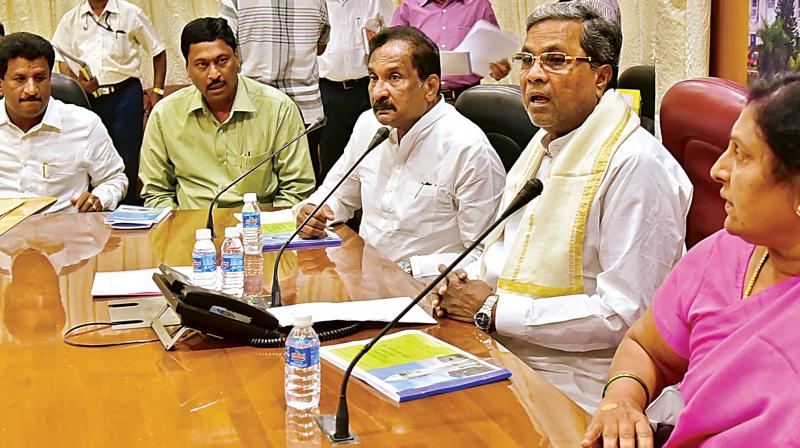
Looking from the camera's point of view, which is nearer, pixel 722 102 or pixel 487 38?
pixel 722 102

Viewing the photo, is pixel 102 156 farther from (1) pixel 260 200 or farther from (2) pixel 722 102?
(2) pixel 722 102

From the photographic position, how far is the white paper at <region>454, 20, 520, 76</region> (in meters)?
4.06

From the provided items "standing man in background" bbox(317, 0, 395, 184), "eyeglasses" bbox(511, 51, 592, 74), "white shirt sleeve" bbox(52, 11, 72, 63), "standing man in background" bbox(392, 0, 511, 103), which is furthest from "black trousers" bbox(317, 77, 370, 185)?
"eyeglasses" bbox(511, 51, 592, 74)

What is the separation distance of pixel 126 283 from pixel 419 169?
98 cm

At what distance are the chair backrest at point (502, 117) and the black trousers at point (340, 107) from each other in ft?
5.05

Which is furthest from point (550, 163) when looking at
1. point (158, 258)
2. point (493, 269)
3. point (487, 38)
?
point (487, 38)

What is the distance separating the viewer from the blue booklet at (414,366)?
1.49m

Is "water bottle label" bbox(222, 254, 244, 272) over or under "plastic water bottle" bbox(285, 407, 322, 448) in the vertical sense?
over

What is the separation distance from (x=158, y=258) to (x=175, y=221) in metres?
0.54

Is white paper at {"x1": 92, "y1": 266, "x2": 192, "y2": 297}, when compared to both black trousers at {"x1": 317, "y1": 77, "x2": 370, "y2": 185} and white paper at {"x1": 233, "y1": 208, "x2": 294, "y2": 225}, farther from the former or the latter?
black trousers at {"x1": 317, "y1": 77, "x2": 370, "y2": 185}

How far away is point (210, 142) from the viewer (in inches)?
140

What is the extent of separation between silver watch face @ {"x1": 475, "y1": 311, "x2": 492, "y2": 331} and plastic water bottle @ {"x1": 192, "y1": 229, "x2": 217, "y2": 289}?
2.08 feet

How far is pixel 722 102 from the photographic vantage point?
212cm

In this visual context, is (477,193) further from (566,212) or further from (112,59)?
(112,59)
